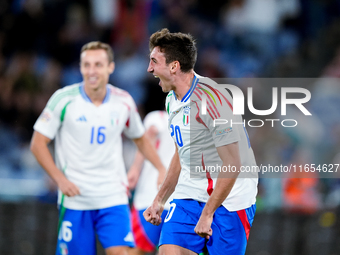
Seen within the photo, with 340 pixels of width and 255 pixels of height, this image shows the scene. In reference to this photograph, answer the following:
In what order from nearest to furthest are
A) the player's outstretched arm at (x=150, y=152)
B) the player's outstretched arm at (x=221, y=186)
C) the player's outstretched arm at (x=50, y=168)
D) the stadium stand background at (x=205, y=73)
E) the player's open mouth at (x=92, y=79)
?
the player's outstretched arm at (x=221, y=186)
the player's outstretched arm at (x=50, y=168)
the player's open mouth at (x=92, y=79)
the player's outstretched arm at (x=150, y=152)
the stadium stand background at (x=205, y=73)

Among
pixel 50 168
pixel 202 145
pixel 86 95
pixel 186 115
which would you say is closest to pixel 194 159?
pixel 202 145

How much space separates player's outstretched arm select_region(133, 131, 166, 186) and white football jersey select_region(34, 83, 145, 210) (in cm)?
38

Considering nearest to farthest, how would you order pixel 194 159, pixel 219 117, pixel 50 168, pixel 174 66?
pixel 219 117 < pixel 174 66 < pixel 194 159 < pixel 50 168

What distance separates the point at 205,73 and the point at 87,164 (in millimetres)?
5858

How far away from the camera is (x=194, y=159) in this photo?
13.1 ft

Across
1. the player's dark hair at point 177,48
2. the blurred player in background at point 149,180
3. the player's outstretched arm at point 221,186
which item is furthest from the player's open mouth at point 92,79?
A: the player's outstretched arm at point 221,186

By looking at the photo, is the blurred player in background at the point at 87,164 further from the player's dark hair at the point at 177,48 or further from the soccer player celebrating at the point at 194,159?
the player's dark hair at the point at 177,48

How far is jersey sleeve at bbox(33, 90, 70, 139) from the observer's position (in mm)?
5094

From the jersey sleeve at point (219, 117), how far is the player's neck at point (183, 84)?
13 centimetres

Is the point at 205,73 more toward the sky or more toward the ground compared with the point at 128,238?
more toward the sky

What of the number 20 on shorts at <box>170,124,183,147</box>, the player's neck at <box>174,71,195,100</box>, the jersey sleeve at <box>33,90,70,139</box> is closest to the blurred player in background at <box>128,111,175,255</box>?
the jersey sleeve at <box>33,90,70,139</box>

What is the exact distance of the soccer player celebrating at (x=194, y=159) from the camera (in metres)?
3.87

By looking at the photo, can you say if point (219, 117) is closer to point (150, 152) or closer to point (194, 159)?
point (194, 159)

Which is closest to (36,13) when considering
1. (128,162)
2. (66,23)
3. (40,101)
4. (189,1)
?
(66,23)
